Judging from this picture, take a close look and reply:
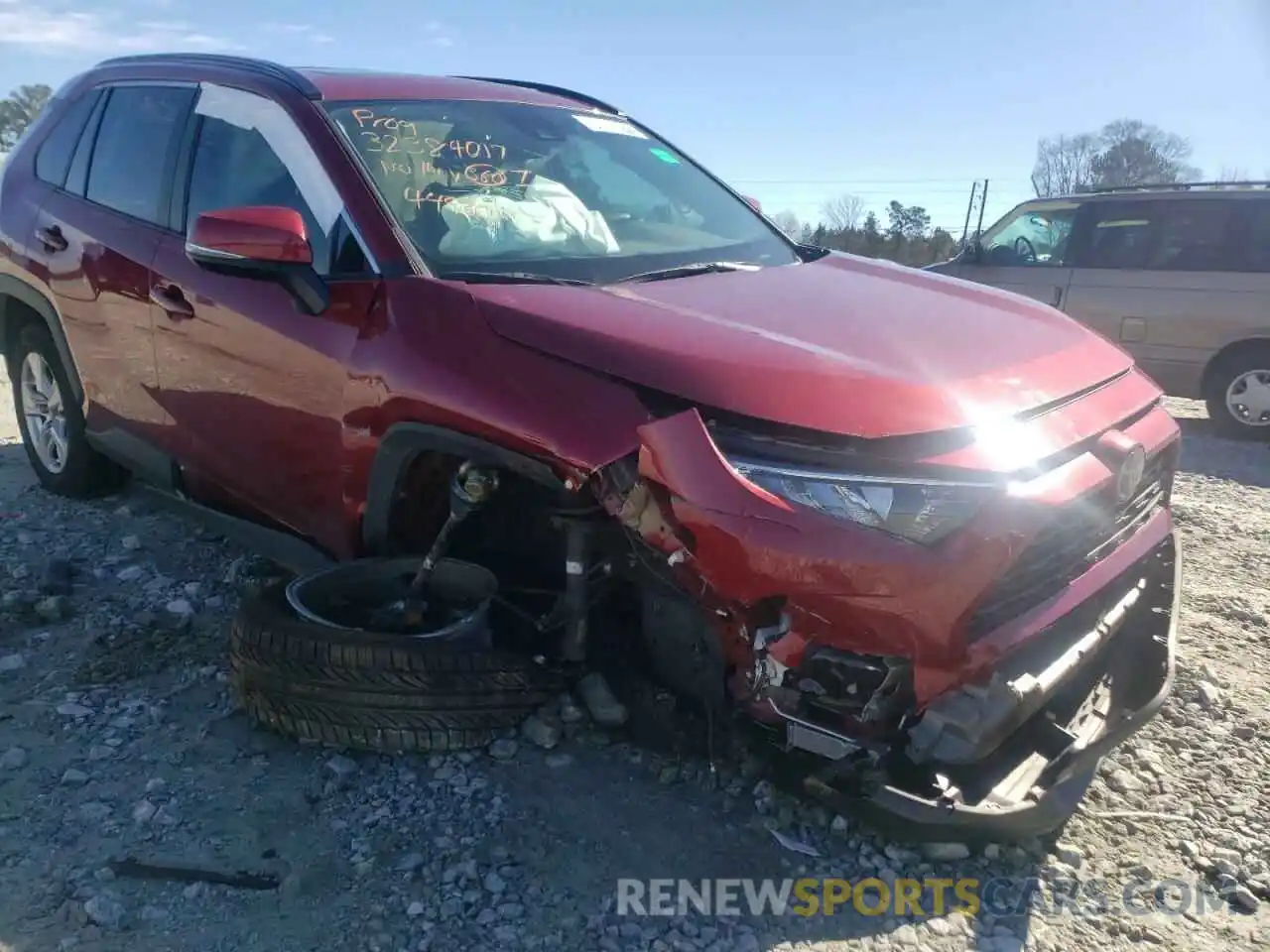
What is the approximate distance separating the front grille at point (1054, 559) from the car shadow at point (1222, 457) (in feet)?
14.9

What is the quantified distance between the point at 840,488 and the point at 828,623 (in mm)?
288

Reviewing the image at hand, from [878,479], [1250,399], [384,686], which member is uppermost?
[878,479]

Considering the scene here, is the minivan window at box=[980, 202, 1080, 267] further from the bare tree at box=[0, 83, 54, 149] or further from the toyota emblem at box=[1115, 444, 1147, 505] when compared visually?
the bare tree at box=[0, 83, 54, 149]

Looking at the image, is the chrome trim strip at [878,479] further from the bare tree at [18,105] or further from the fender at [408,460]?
the bare tree at [18,105]

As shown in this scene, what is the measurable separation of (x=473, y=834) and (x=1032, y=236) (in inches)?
323

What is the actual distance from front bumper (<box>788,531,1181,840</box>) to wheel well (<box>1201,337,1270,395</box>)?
19.3 ft

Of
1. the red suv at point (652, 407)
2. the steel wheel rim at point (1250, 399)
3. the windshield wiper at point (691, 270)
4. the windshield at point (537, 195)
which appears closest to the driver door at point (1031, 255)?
the steel wheel rim at point (1250, 399)

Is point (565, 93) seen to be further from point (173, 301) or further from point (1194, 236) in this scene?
point (1194, 236)

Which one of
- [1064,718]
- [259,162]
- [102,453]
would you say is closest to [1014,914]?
[1064,718]

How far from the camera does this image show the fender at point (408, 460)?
2.55 metres

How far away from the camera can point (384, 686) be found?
2.76 m

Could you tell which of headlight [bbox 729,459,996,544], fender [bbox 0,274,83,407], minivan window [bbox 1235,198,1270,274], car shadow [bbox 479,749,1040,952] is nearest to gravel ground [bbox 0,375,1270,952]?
car shadow [bbox 479,749,1040,952]

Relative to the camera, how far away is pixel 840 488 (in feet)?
7.41

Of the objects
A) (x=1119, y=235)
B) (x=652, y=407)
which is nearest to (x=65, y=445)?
(x=652, y=407)
